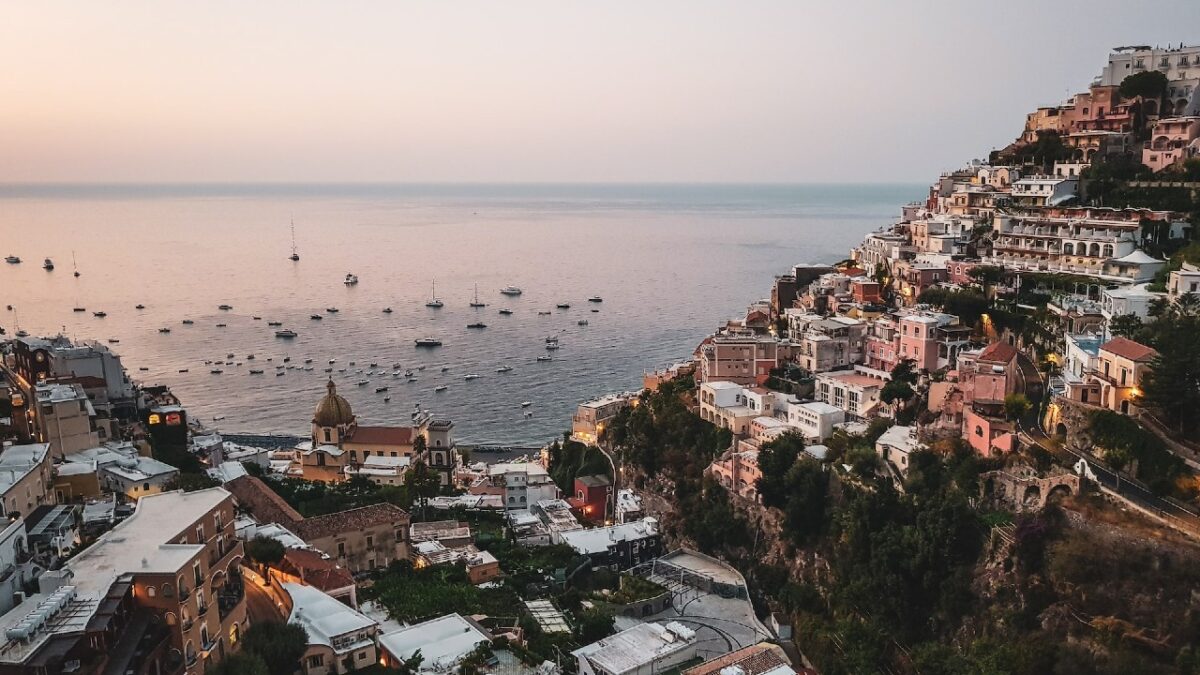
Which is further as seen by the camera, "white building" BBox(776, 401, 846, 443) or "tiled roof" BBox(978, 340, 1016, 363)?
"white building" BBox(776, 401, 846, 443)

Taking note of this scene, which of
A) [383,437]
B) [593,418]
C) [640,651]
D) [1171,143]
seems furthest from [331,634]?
[1171,143]

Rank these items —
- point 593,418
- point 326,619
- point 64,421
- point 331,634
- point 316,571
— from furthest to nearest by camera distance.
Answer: point 593,418
point 64,421
point 316,571
point 326,619
point 331,634

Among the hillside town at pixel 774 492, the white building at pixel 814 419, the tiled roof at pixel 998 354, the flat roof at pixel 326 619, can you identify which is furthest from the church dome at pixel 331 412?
the tiled roof at pixel 998 354

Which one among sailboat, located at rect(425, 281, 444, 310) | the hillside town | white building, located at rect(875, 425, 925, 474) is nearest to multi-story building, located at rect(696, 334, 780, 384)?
the hillside town

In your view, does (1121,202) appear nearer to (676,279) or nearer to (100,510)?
(100,510)

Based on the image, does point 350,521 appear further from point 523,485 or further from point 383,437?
point 383,437

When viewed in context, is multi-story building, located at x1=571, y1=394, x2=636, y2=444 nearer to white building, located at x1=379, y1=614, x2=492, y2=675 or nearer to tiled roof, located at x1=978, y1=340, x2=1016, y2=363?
tiled roof, located at x1=978, y1=340, x2=1016, y2=363

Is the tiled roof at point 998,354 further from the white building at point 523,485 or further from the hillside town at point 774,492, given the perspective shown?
the white building at point 523,485

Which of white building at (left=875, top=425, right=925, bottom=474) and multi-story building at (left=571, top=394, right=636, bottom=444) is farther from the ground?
white building at (left=875, top=425, right=925, bottom=474)
